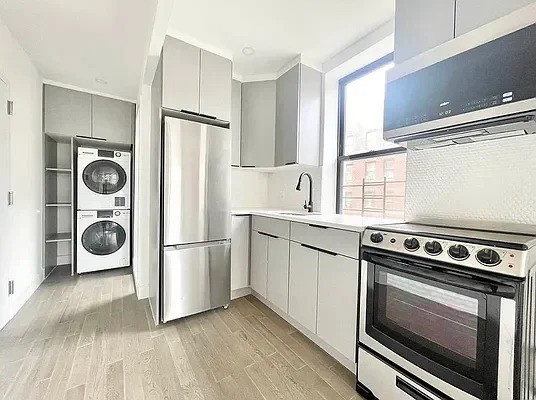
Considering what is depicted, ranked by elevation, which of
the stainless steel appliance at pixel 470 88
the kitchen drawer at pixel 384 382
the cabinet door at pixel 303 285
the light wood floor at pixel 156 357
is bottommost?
the light wood floor at pixel 156 357

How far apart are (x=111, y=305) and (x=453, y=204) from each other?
310 cm

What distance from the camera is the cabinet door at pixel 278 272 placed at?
2238mm

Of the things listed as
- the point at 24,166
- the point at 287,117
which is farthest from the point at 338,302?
the point at 24,166

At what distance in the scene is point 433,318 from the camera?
1.17 m

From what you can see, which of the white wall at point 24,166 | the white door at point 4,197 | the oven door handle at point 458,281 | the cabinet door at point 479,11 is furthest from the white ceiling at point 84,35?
the oven door handle at point 458,281

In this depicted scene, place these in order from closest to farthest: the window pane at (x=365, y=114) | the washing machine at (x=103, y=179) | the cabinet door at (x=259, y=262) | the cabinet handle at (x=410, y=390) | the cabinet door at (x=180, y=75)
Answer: the cabinet handle at (x=410, y=390) < the cabinet door at (x=180, y=75) < the window pane at (x=365, y=114) < the cabinet door at (x=259, y=262) < the washing machine at (x=103, y=179)

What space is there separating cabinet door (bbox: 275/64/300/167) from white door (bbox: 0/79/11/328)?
2.42 meters

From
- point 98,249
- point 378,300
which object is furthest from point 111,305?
point 378,300

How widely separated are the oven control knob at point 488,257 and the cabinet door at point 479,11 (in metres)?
1.11

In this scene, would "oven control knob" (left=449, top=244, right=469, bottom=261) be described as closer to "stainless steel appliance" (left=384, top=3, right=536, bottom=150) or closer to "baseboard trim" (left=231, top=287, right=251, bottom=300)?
"stainless steel appliance" (left=384, top=3, right=536, bottom=150)

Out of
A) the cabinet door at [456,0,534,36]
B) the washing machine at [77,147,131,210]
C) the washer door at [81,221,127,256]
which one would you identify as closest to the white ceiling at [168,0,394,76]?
the cabinet door at [456,0,534,36]

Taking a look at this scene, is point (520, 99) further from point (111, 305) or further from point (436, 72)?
point (111, 305)

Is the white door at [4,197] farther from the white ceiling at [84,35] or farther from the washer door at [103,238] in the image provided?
the washer door at [103,238]

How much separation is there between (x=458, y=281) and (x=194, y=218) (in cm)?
192
